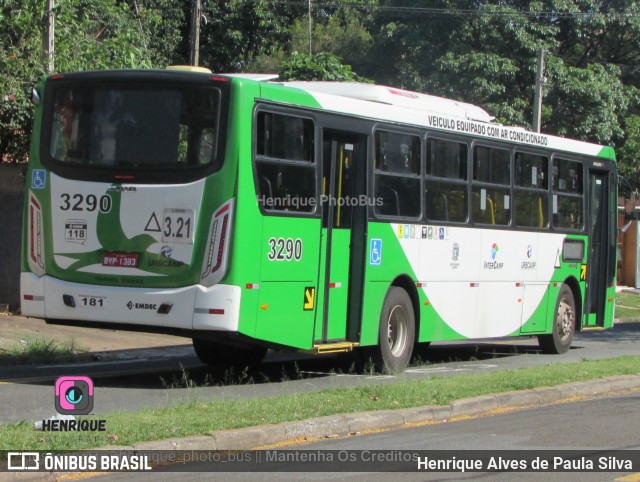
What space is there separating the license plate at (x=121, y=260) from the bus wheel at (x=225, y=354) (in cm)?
280

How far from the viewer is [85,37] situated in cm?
2034

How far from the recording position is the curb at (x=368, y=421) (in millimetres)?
7949

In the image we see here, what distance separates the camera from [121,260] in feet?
37.9

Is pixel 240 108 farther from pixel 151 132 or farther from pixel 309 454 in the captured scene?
pixel 309 454

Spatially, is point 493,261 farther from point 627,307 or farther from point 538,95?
point 627,307

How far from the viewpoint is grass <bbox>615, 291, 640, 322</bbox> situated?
29.0 metres

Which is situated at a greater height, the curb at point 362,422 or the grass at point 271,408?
the grass at point 271,408

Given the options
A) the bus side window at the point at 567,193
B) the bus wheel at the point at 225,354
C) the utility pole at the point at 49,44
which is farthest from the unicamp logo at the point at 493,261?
the utility pole at the point at 49,44

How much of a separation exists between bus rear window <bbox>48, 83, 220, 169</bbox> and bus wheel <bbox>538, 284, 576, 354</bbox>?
28.0 ft

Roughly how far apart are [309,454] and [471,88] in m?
22.1

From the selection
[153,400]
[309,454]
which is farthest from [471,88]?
[309,454]

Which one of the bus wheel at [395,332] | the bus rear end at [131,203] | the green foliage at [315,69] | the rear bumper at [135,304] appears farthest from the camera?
the green foliage at [315,69]

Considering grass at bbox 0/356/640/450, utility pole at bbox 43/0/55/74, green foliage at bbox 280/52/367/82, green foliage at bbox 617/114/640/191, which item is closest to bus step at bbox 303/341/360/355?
grass at bbox 0/356/640/450

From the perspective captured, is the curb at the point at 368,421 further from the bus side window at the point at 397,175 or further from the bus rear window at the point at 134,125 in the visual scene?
the bus rear window at the point at 134,125
